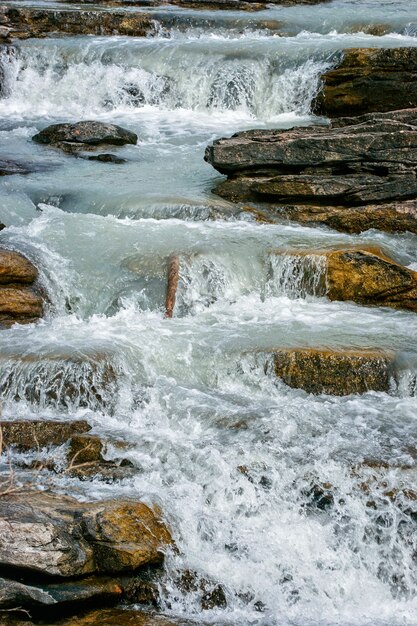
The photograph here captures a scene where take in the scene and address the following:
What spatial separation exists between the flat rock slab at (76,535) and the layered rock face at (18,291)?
3.77 m

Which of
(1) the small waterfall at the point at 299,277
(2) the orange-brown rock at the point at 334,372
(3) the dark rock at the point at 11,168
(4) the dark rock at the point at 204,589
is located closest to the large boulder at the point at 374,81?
(3) the dark rock at the point at 11,168

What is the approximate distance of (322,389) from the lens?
26.7ft

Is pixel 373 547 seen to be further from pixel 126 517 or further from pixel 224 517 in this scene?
pixel 126 517

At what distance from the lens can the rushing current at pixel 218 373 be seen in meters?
6.17

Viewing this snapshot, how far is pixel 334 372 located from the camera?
8164 mm

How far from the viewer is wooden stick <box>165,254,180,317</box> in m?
9.84

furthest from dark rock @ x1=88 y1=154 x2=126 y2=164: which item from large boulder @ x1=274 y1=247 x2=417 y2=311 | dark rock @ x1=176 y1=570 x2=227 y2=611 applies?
dark rock @ x1=176 y1=570 x2=227 y2=611

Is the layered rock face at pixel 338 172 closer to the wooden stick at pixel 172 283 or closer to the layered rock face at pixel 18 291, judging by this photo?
the wooden stick at pixel 172 283

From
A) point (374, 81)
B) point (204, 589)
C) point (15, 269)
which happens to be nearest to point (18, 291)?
point (15, 269)

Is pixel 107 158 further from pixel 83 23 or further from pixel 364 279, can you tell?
pixel 83 23

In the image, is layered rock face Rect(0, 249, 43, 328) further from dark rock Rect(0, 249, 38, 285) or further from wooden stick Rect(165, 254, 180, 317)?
wooden stick Rect(165, 254, 180, 317)

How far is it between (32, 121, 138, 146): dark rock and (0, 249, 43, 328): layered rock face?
5646 millimetres

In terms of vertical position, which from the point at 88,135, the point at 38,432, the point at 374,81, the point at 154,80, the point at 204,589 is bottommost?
the point at 204,589

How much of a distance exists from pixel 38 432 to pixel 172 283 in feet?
9.98
